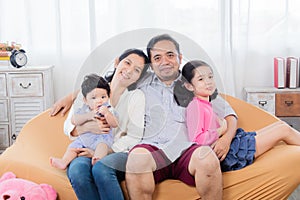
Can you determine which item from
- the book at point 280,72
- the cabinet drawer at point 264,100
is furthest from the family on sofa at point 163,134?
the book at point 280,72

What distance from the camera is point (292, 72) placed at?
336 cm

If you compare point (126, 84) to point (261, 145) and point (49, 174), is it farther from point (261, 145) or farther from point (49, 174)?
point (261, 145)

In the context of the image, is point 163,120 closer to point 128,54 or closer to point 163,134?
point 163,134

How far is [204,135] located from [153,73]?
1.19ft

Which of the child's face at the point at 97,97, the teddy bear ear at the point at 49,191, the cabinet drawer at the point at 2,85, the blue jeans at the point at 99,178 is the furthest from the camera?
the cabinet drawer at the point at 2,85

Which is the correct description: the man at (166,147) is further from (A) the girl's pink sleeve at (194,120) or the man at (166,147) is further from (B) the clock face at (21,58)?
(B) the clock face at (21,58)

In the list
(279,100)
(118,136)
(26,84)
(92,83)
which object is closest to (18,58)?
(26,84)

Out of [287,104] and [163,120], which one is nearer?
[163,120]

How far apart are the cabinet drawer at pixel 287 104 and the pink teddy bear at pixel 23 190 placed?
1753 millimetres

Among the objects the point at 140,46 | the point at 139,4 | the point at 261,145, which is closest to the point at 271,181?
the point at 261,145

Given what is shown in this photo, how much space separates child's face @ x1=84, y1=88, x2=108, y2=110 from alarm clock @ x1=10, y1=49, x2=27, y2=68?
1260mm

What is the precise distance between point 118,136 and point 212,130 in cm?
42

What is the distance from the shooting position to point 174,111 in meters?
2.24

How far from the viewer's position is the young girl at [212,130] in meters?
2.20
